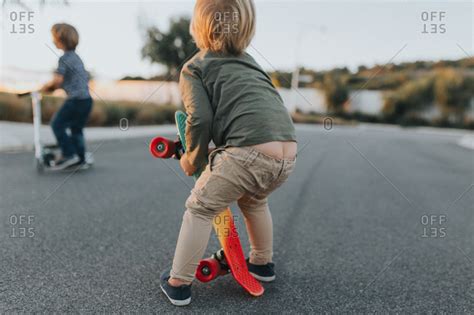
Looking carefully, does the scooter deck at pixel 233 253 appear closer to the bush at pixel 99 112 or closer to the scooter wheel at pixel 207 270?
the scooter wheel at pixel 207 270

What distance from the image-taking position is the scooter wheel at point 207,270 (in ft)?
7.64

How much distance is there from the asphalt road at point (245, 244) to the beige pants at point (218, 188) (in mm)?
262

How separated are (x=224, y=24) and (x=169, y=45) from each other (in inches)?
934

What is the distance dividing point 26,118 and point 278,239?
12.2 m

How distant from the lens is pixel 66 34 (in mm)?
5152

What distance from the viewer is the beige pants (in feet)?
6.55

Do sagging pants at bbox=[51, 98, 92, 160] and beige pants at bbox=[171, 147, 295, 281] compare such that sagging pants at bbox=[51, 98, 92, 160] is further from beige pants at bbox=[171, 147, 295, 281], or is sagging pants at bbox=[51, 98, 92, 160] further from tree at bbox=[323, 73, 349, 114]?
tree at bbox=[323, 73, 349, 114]

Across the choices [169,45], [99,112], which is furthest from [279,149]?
[169,45]

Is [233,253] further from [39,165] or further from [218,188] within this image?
[39,165]

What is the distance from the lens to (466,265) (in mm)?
2961

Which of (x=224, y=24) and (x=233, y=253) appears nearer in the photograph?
(x=224, y=24)

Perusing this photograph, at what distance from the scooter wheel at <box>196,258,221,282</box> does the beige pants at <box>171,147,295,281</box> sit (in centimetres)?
20

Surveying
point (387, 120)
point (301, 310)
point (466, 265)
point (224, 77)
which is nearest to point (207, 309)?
point (301, 310)

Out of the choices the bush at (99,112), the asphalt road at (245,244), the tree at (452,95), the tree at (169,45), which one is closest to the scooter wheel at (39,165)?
the asphalt road at (245,244)
